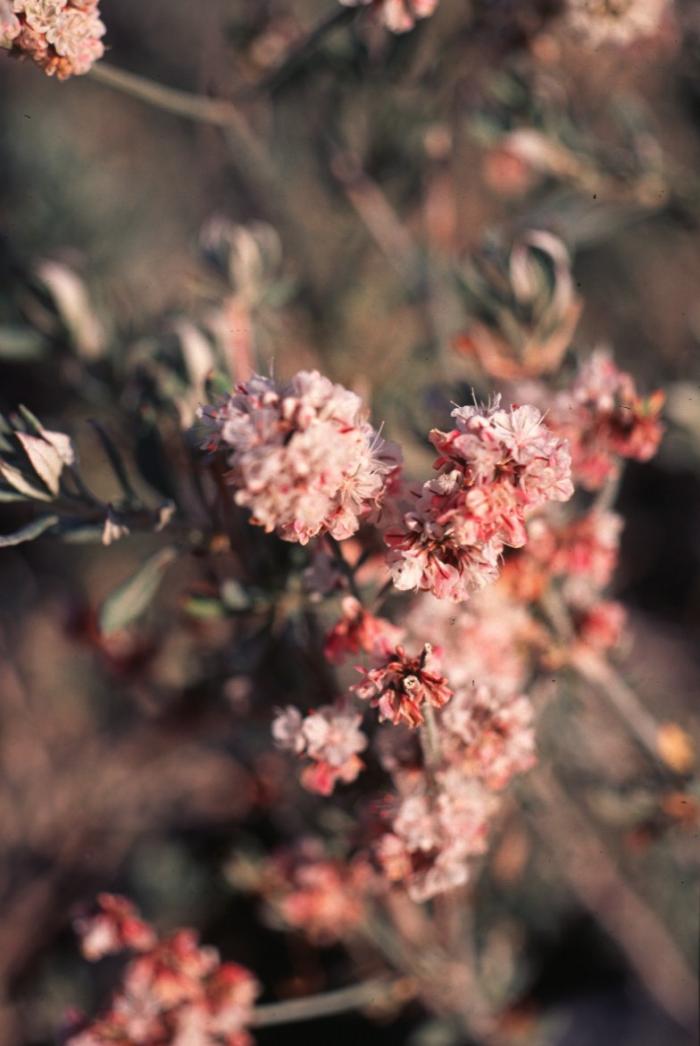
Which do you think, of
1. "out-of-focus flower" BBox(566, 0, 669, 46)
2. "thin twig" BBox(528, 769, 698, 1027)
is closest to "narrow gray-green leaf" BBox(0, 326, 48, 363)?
"out-of-focus flower" BBox(566, 0, 669, 46)

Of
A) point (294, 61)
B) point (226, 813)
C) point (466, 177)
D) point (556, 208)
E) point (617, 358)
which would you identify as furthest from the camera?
point (466, 177)

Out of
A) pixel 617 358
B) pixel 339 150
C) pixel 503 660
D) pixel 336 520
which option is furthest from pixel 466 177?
pixel 336 520

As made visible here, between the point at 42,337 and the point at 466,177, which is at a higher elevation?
the point at 466,177

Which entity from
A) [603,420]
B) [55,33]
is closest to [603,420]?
[603,420]

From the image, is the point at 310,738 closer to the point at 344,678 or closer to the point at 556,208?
the point at 344,678

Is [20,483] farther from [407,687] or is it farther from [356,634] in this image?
[407,687]

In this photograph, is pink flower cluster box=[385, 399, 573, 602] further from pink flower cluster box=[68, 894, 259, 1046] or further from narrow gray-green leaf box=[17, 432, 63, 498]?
pink flower cluster box=[68, 894, 259, 1046]

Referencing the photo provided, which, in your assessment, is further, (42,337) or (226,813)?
(226,813)

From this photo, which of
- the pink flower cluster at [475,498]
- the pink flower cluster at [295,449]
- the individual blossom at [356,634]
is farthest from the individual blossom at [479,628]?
the pink flower cluster at [295,449]
